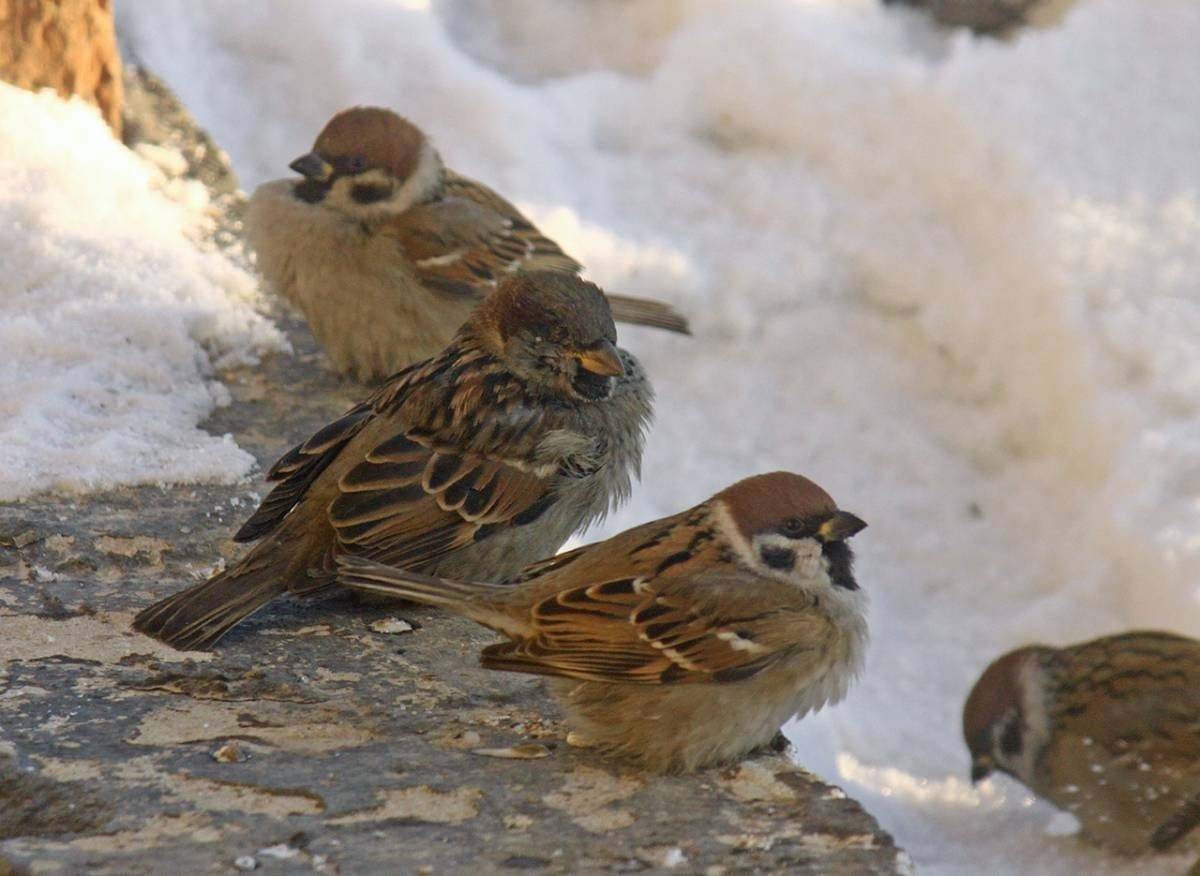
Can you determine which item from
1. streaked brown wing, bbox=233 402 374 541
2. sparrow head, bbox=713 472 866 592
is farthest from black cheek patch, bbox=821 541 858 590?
streaked brown wing, bbox=233 402 374 541

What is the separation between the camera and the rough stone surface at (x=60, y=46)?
427 centimetres

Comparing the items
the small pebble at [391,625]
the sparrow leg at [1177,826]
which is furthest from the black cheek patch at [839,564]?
the sparrow leg at [1177,826]

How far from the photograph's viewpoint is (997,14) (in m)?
5.93

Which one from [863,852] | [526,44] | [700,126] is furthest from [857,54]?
[863,852]

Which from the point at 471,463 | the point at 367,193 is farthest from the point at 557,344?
the point at 367,193

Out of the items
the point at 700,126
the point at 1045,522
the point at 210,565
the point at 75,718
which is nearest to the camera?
the point at 75,718

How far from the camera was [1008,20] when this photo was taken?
19.5 feet

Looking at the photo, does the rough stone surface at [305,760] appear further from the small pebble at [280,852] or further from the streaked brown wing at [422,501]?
the streaked brown wing at [422,501]

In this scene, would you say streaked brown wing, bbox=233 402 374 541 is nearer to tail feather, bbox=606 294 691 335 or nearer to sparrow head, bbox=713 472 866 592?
sparrow head, bbox=713 472 866 592

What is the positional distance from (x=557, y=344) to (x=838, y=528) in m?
0.77

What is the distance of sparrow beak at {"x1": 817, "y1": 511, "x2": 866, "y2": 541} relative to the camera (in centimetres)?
269

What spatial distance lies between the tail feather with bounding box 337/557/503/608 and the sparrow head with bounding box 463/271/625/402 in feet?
1.88

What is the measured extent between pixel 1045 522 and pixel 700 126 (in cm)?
178

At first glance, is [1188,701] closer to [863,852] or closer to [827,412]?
[863,852]
